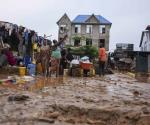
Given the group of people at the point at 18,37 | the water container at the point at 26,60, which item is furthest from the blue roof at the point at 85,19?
the water container at the point at 26,60

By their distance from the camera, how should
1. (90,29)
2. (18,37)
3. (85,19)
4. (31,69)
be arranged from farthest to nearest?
(85,19)
(90,29)
(18,37)
(31,69)

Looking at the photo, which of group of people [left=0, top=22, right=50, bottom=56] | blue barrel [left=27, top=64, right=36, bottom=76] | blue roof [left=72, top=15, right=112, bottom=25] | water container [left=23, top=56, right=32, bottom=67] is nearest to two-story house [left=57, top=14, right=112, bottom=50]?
blue roof [left=72, top=15, right=112, bottom=25]

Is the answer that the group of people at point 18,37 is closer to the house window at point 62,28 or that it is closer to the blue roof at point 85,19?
the house window at point 62,28

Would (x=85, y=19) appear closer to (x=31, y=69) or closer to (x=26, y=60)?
(x=26, y=60)

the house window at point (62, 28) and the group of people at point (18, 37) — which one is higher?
the house window at point (62, 28)

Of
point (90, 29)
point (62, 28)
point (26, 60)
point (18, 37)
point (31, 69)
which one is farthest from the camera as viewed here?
point (62, 28)

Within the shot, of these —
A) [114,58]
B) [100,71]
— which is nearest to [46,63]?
[100,71]

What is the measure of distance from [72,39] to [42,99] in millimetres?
55275

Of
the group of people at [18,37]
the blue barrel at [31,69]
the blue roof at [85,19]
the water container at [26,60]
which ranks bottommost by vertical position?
the blue barrel at [31,69]

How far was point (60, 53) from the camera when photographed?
61.6ft

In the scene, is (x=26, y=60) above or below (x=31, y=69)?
above

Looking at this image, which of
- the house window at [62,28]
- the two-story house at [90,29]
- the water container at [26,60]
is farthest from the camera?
the house window at [62,28]

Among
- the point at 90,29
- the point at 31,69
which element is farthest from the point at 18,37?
the point at 90,29

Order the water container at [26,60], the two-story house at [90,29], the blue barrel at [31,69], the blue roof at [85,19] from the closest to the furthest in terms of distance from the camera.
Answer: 1. the blue barrel at [31,69]
2. the water container at [26,60]
3. the two-story house at [90,29]
4. the blue roof at [85,19]
